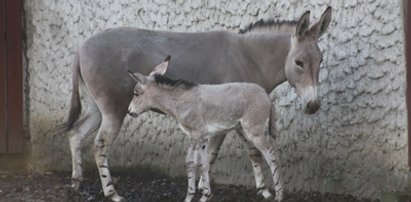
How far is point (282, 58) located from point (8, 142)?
4.10 meters

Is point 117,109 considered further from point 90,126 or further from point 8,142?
point 8,142

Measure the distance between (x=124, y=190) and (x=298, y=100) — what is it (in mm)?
1888

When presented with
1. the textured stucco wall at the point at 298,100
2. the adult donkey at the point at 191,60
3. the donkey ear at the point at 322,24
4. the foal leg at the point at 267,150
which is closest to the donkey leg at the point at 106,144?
the adult donkey at the point at 191,60

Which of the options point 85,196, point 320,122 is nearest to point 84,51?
point 85,196

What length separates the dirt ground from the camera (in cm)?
689

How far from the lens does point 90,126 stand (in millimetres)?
7375

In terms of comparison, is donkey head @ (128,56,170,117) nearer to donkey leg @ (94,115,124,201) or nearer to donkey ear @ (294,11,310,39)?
Answer: donkey leg @ (94,115,124,201)

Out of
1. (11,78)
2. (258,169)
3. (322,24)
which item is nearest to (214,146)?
(258,169)

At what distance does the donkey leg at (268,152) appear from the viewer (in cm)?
600

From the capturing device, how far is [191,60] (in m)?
6.90

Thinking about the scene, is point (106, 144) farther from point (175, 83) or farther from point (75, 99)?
point (175, 83)

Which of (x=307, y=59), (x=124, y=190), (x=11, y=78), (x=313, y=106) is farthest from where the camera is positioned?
(x=11, y=78)

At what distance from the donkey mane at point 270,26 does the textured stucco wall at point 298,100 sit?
30 cm

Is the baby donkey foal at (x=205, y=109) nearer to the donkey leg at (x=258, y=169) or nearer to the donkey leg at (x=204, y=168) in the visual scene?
the donkey leg at (x=204, y=168)
